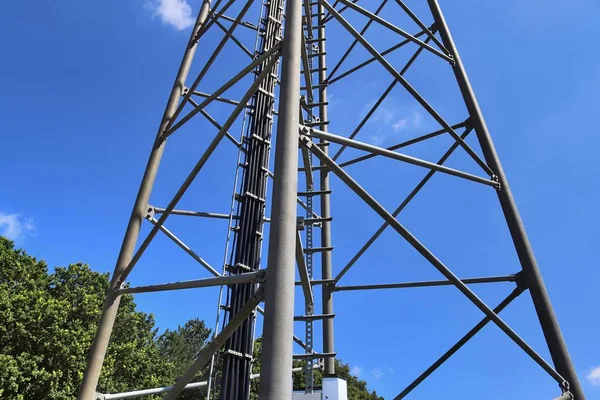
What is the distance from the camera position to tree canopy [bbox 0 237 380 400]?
15.1 metres

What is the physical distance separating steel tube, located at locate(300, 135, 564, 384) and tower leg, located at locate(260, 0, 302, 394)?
1.70 feet

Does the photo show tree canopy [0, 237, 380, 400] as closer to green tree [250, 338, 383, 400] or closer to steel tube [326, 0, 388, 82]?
green tree [250, 338, 383, 400]

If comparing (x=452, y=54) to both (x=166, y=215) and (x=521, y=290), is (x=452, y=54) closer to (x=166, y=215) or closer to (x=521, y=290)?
(x=521, y=290)

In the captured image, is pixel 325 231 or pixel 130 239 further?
pixel 325 231

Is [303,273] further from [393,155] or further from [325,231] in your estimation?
[325,231]

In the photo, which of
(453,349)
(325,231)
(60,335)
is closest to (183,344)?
(60,335)

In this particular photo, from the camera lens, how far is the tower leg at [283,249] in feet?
9.07

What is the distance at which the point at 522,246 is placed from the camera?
5.08 meters

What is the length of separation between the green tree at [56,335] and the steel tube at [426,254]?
1478 centimetres

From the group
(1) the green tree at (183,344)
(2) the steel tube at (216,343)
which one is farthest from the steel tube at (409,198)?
(1) the green tree at (183,344)

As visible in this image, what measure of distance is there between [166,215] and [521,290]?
12.5ft

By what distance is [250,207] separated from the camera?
6.03m

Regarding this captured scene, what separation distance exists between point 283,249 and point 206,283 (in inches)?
46.2

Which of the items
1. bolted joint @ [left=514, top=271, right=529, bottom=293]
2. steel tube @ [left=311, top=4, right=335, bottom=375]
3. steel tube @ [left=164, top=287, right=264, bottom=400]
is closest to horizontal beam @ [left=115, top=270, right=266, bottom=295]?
steel tube @ [left=164, top=287, right=264, bottom=400]
